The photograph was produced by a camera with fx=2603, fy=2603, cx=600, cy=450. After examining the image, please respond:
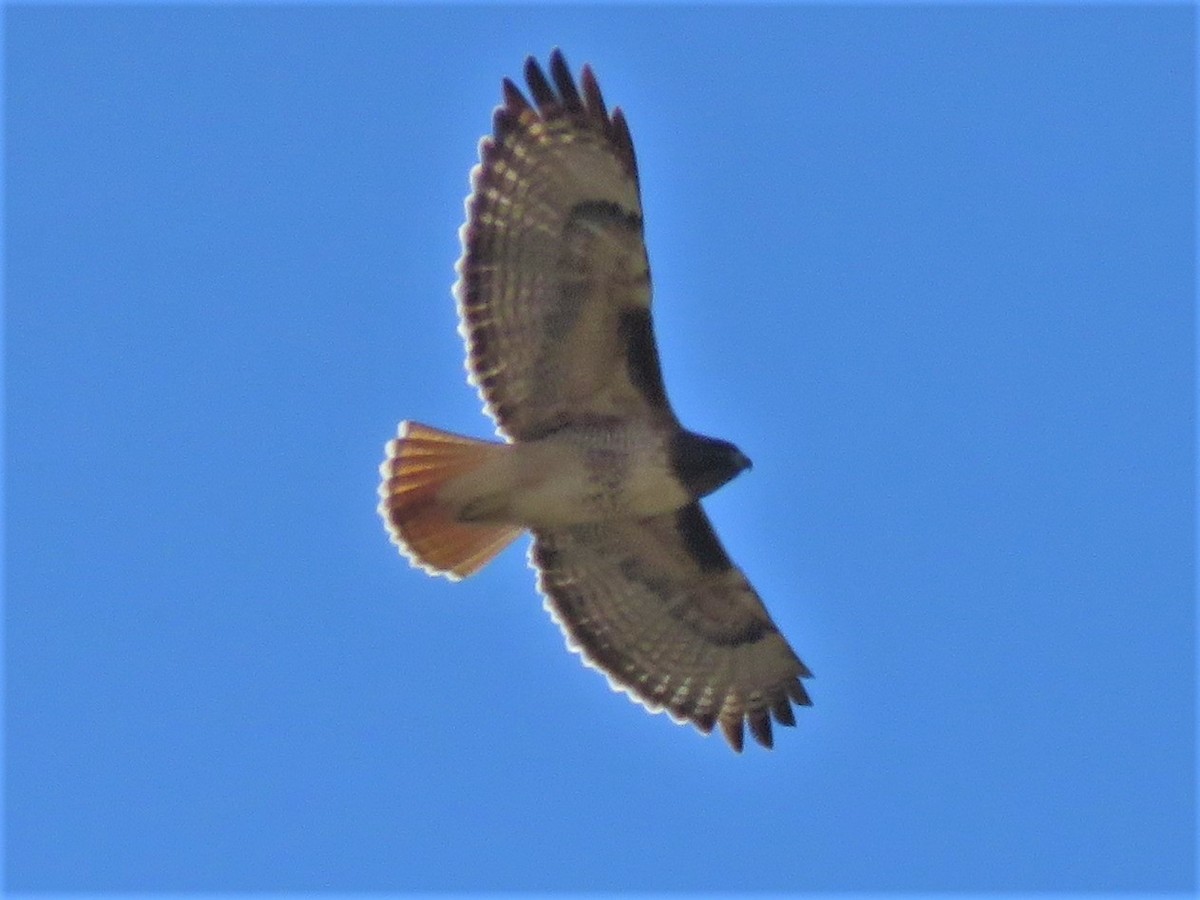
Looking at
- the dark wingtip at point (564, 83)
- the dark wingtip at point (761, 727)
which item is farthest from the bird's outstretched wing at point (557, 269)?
the dark wingtip at point (761, 727)

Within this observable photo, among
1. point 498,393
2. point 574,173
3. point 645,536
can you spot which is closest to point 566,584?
point 645,536

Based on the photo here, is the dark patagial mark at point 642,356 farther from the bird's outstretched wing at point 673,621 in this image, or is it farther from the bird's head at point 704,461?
the bird's outstretched wing at point 673,621

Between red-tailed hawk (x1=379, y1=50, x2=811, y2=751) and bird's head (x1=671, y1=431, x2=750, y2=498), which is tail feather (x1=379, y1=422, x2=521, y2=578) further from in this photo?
bird's head (x1=671, y1=431, x2=750, y2=498)

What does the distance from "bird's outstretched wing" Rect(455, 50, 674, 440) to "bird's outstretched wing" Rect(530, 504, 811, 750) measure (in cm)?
91

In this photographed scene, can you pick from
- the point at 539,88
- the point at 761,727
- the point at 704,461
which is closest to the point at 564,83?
the point at 539,88

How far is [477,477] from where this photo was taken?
12.4m

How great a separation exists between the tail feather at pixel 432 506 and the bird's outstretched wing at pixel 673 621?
62 centimetres

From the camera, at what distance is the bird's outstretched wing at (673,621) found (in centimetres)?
1323

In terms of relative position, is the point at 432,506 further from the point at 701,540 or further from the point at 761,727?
the point at 761,727

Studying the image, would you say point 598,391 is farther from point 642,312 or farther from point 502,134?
point 502,134

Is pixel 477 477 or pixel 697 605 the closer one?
pixel 477 477

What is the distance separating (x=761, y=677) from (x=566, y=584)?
118 cm

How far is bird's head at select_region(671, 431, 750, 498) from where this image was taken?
487 inches

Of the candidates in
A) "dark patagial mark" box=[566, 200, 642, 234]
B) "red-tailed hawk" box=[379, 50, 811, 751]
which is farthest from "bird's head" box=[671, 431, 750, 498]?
"dark patagial mark" box=[566, 200, 642, 234]
